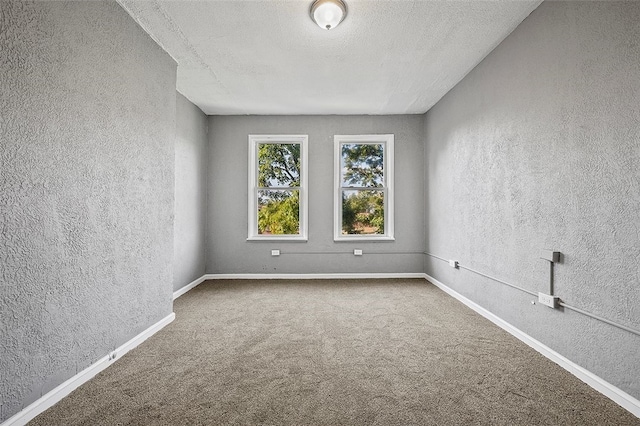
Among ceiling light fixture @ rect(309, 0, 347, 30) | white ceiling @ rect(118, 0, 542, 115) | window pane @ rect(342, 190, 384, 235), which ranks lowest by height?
window pane @ rect(342, 190, 384, 235)

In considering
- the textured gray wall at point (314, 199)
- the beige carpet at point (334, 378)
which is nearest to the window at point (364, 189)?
the textured gray wall at point (314, 199)

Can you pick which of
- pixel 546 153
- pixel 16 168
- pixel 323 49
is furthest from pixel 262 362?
pixel 323 49

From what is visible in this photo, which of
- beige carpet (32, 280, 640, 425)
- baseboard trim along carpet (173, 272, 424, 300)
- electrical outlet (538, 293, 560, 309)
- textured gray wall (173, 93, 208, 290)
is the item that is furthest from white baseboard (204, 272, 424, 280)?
electrical outlet (538, 293, 560, 309)

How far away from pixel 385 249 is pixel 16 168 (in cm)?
434

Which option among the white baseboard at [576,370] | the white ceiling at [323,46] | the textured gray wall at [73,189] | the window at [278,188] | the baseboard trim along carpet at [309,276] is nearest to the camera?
the textured gray wall at [73,189]

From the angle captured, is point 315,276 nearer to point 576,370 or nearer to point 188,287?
point 188,287

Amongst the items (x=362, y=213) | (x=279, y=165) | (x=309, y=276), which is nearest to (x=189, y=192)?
(x=279, y=165)

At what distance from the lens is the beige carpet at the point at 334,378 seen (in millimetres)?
1587

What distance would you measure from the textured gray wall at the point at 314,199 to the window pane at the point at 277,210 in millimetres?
232

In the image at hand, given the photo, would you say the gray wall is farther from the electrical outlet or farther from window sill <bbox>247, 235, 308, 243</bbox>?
window sill <bbox>247, 235, 308, 243</bbox>

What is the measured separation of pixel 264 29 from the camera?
2.59 meters

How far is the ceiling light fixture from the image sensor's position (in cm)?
221

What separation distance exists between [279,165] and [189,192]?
146 cm

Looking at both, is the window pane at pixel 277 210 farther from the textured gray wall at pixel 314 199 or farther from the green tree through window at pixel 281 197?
the textured gray wall at pixel 314 199
